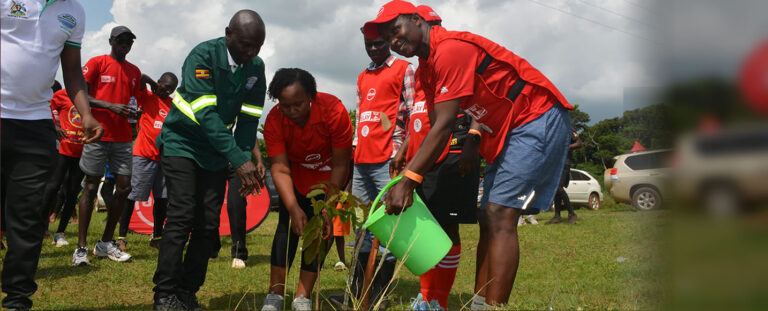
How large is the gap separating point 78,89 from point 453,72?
212cm

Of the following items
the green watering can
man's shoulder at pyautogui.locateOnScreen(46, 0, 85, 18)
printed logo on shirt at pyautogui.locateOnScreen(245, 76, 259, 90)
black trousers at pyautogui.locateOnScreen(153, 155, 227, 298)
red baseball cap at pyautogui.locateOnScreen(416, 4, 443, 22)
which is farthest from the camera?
printed logo on shirt at pyautogui.locateOnScreen(245, 76, 259, 90)

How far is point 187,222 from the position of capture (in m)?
3.78

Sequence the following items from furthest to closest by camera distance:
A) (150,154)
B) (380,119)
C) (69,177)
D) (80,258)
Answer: (150,154) → (69,177) → (80,258) → (380,119)

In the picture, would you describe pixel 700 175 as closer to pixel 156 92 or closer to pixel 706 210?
pixel 706 210

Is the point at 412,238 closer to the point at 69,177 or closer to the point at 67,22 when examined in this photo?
the point at 67,22

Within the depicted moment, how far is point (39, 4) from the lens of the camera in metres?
3.06

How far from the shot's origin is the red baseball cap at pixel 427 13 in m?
3.52

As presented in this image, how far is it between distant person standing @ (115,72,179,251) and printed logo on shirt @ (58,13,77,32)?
353cm

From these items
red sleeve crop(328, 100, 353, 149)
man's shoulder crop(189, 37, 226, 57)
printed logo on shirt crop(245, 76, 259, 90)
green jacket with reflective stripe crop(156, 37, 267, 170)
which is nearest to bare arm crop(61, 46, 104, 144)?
green jacket with reflective stripe crop(156, 37, 267, 170)

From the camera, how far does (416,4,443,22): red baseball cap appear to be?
3.52 meters

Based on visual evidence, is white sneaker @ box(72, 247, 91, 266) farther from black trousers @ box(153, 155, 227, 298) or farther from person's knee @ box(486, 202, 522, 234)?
person's knee @ box(486, 202, 522, 234)

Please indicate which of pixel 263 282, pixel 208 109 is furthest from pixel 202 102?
pixel 263 282

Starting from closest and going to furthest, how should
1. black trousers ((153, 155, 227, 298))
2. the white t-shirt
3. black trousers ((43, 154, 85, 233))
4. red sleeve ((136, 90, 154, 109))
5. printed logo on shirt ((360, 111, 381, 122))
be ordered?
1. the white t-shirt
2. black trousers ((153, 155, 227, 298))
3. printed logo on shirt ((360, 111, 381, 122))
4. black trousers ((43, 154, 85, 233))
5. red sleeve ((136, 90, 154, 109))

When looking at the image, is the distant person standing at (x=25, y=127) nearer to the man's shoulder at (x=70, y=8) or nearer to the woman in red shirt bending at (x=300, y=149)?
the man's shoulder at (x=70, y=8)
